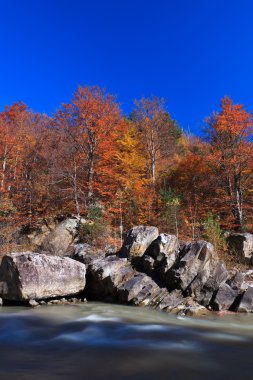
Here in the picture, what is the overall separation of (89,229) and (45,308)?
28.8 feet

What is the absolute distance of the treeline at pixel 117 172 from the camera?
82.0 feet

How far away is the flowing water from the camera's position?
6578mm

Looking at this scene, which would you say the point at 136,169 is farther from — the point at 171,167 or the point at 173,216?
the point at 173,216

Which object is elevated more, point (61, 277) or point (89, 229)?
point (89, 229)

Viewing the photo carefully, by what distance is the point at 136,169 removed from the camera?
3044cm

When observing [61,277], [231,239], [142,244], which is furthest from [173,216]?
[61,277]

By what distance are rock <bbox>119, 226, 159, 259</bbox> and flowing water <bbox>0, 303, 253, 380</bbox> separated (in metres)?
3.59

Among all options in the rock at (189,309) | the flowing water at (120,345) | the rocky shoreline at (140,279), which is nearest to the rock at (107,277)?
the rocky shoreline at (140,279)

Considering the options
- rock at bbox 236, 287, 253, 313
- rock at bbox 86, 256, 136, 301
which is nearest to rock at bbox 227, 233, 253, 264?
rock at bbox 236, 287, 253, 313

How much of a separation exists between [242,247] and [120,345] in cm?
1137

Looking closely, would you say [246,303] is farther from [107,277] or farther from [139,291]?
[107,277]

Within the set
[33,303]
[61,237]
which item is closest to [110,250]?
[61,237]

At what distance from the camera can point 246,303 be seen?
41.0 ft

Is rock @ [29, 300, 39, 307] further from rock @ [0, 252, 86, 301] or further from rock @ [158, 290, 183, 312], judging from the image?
rock @ [158, 290, 183, 312]
